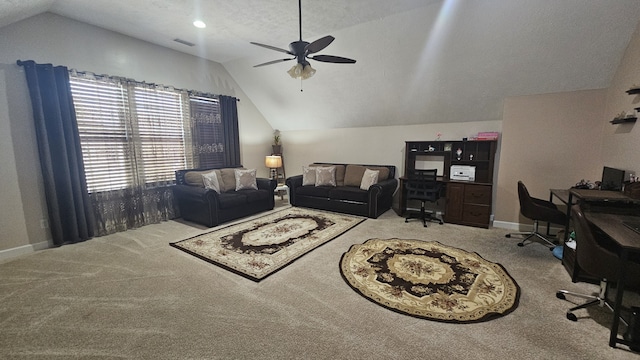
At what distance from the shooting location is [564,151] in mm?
3674

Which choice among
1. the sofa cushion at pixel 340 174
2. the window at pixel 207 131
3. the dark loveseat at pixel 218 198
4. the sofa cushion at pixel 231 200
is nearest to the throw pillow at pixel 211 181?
the dark loveseat at pixel 218 198

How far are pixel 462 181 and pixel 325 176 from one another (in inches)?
102

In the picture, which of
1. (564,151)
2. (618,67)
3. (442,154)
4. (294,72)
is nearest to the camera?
(294,72)

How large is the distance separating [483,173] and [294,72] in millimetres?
3718

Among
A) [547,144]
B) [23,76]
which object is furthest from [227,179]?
[547,144]

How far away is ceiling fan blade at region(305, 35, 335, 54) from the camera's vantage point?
93.1 inches

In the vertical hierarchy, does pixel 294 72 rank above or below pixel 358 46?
below

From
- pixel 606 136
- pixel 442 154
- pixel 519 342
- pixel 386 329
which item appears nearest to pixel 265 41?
pixel 442 154

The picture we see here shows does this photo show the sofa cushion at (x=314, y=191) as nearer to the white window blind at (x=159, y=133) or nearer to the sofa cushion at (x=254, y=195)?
the sofa cushion at (x=254, y=195)

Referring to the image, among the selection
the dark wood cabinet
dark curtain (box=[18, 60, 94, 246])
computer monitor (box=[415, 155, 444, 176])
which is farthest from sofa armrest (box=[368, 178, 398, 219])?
dark curtain (box=[18, 60, 94, 246])

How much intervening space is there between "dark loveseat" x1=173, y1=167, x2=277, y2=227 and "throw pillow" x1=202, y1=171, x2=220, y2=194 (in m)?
0.10

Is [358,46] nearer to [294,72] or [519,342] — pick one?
[294,72]

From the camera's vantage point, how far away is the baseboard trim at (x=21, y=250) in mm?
3067

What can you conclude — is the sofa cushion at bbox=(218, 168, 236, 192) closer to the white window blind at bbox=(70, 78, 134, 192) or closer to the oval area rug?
the white window blind at bbox=(70, 78, 134, 192)
